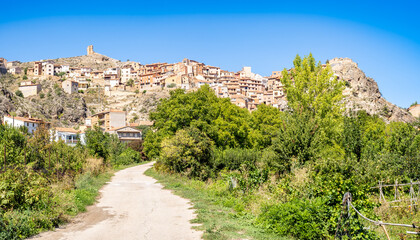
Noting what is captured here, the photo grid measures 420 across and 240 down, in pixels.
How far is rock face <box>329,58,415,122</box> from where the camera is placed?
94875mm

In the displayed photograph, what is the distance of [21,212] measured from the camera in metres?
9.00

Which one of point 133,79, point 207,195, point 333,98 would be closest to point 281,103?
point 133,79

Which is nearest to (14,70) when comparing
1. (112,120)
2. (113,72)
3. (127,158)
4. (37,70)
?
(37,70)

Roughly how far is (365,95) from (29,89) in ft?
439

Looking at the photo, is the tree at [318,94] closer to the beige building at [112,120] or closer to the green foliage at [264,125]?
the green foliage at [264,125]

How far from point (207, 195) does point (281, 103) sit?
340 feet

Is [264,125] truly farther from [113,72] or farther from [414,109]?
[113,72]

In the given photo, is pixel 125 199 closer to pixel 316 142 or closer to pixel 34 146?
pixel 34 146

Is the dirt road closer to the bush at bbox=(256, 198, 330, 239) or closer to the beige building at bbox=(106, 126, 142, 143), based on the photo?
the bush at bbox=(256, 198, 330, 239)

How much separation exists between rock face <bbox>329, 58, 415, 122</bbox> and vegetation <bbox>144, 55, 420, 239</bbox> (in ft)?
210

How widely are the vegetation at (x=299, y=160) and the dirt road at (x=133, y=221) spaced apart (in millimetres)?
1121

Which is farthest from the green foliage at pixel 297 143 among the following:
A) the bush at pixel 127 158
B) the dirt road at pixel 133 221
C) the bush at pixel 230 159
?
the bush at pixel 127 158

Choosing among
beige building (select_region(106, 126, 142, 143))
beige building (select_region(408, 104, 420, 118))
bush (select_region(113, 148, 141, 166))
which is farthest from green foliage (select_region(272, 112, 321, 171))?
beige building (select_region(408, 104, 420, 118))

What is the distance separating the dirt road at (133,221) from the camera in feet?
27.8
